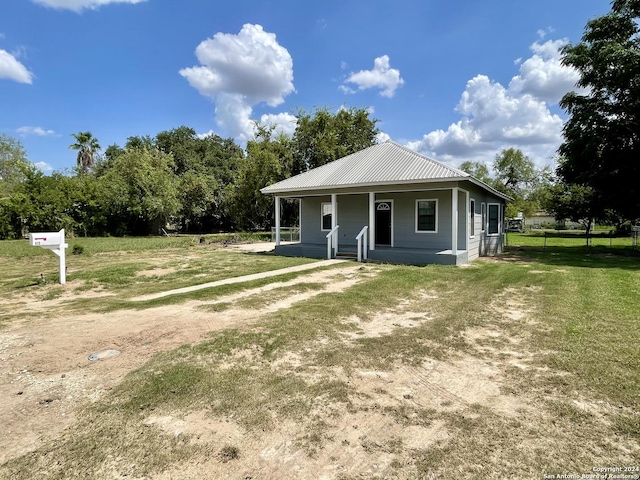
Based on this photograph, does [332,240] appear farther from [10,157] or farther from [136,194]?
[10,157]

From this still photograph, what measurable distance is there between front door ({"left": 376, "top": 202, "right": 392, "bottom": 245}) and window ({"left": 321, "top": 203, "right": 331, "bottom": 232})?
2335 mm

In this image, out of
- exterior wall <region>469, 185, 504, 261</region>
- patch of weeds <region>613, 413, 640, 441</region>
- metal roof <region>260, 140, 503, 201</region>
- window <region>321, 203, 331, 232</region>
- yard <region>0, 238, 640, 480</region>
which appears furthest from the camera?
window <region>321, 203, 331, 232</region>

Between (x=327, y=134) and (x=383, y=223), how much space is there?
54.2 feet

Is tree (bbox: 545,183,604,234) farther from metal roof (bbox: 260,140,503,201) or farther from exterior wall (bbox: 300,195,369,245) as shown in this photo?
exterior wall (bbox: 300,195,369,245)

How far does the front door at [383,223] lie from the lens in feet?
47.0

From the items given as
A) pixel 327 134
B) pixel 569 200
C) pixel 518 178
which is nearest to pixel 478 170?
pixel 518 178

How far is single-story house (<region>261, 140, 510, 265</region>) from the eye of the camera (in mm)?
11977

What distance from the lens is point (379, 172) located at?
13.2 m

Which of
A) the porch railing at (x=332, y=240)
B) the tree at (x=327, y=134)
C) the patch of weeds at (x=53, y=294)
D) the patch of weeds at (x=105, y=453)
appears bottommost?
the patch of weeds at (x=105, y=453)

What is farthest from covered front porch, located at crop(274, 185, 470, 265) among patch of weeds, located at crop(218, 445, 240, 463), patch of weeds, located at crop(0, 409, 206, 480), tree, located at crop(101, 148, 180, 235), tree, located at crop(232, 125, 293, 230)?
tree, located at crop(101, 148, 180, 235)

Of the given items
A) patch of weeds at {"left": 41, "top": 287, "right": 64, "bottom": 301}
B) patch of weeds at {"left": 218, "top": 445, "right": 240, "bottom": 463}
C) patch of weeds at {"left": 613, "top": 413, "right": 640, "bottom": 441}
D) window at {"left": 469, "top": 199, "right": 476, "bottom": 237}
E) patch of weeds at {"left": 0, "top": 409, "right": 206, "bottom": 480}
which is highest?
window at {"left": 469, "top": 199, "right": 476, "bottom": 237}

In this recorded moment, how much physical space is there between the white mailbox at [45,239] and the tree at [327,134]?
22168mm

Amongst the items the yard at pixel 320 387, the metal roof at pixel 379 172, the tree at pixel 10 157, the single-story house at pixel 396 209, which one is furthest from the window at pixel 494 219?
the tree at pixel 10 157

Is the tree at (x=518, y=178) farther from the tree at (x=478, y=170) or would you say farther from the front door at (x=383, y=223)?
the front door at (x=383, y=223)
